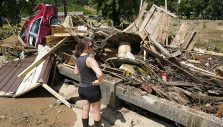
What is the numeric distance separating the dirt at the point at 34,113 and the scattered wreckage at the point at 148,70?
0.97ft

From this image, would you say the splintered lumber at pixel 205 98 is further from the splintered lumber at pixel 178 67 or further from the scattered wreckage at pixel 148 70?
the splintered lumber at pixel 178 67

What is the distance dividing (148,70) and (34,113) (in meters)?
2.76

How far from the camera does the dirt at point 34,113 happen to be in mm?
6172

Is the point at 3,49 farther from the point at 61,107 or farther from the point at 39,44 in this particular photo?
the point at 61,107

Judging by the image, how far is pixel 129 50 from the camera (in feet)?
25.5

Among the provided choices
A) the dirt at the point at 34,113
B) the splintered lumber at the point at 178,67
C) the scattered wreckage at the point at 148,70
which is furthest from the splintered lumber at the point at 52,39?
the splintered lumber at the point at 178,67

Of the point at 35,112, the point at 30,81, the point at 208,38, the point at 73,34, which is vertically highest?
the point at 73,34

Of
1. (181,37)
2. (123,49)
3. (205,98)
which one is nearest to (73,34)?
(123,49)

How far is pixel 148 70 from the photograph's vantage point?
693 centimetres

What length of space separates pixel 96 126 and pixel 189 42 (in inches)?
187

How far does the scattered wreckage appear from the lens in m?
5.61

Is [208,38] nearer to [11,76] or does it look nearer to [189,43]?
[189,43]

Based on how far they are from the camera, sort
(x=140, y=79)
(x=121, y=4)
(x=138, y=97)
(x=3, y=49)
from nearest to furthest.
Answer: (x=138, y=97)
(x=140, y=79)
(x=3, y=49)
(x=121, y=4)

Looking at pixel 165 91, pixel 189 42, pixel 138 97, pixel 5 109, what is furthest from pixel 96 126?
pixel 189 42
